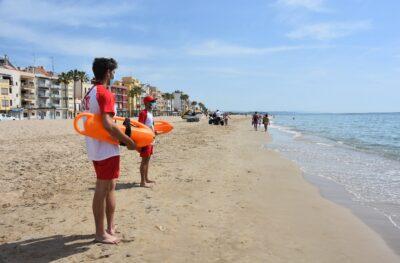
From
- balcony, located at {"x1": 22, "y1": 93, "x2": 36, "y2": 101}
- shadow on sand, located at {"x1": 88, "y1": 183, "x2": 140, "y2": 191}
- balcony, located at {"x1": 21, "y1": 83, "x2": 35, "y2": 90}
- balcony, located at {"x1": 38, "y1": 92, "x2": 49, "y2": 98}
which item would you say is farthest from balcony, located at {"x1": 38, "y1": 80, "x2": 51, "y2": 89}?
shadow on sand, located at {"x1": 88, "y1": 183, "x2": 140, "y2": 191}

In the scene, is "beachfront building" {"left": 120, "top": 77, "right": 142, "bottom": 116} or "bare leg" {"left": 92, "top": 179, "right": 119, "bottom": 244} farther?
"beachfront building" {"left": 120, "top": 77, "right": 142, "bottom": 116}

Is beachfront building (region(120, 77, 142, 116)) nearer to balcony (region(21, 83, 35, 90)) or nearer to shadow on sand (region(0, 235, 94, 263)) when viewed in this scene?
balcony (region(21, 83, 35, 90))

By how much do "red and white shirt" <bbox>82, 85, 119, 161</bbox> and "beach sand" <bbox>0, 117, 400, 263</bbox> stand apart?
39.0 inches

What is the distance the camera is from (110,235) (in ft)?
15.1

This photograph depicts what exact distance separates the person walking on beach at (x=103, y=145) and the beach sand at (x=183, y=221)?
1.37 feet

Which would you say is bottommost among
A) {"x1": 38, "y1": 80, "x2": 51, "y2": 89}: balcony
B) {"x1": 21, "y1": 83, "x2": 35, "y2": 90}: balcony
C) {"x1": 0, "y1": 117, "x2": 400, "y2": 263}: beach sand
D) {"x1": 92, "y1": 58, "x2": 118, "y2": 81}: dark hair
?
{"x1": 0, "y1": 117, "x2": 400, "y2": 263}: beach sand

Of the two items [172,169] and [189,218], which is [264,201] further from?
[172,169]

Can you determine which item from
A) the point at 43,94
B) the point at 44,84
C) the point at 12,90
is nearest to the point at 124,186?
the point at 12,90

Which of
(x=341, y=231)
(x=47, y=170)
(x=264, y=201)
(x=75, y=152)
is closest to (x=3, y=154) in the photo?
(x=75, y=152)

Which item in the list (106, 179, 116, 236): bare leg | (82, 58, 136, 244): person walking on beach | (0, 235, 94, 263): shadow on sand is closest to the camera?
(0, 235, 94, 263): shadow on sand

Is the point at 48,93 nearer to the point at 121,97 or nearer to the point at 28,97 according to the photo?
the point at 28,97

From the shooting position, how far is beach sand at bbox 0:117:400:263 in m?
4.38

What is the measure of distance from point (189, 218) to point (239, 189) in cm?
254

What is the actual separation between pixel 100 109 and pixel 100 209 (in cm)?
108
